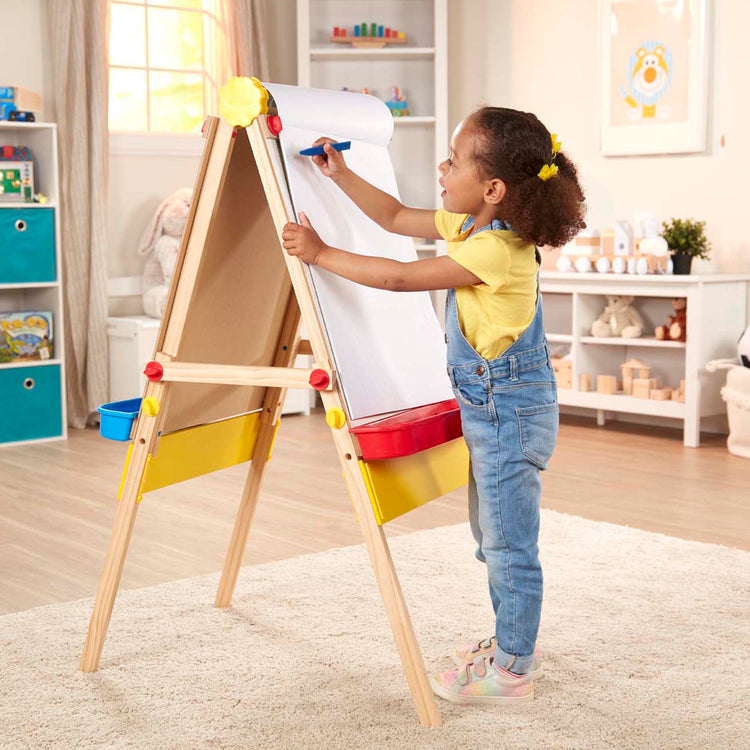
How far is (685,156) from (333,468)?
2040 millimetres

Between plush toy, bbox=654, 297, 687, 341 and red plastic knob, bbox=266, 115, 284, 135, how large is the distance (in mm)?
2933

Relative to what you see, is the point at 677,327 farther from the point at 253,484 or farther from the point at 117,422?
the point at 117,422

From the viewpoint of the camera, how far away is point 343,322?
6.01 ft

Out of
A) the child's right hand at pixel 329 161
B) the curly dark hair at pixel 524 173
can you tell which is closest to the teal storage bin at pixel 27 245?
the child's right hand at pixel 329 161

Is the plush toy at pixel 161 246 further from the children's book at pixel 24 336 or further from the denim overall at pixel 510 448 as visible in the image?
the denim overall at pixel 510 448

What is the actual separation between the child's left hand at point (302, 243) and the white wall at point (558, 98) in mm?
3126

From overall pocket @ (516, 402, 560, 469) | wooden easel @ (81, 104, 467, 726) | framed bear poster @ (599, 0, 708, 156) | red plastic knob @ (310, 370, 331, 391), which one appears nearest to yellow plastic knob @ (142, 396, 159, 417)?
wooden easel @ (81, 104, 467, 726)

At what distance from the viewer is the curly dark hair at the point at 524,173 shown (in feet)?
5.79

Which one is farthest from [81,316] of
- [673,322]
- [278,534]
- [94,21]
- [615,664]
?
[615,664]

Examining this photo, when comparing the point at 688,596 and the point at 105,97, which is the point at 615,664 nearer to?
the point at 688,596

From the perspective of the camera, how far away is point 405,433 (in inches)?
69.3

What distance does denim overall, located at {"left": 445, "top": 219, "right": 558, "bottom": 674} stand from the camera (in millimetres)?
1813

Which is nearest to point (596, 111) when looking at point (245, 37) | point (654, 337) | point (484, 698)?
point (654, 337)

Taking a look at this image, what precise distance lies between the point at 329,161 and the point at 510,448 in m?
0.57
